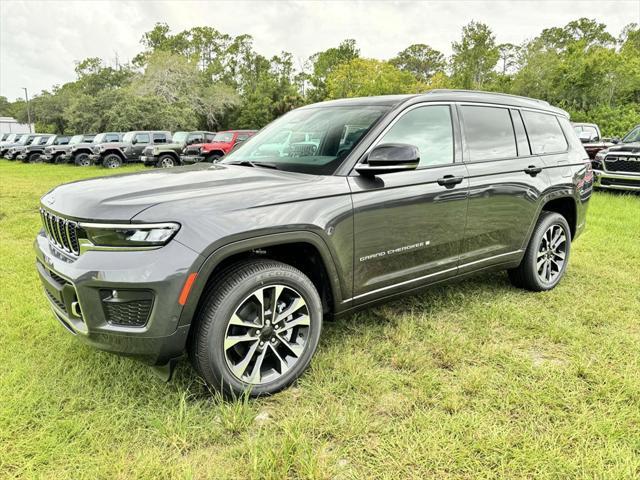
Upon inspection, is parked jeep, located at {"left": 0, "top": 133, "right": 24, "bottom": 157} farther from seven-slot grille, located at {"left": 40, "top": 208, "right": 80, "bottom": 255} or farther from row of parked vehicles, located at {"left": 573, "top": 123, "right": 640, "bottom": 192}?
row of parked vehicles, located at {"left": 573, "top": 123, "right": 640, "bottom": 192}

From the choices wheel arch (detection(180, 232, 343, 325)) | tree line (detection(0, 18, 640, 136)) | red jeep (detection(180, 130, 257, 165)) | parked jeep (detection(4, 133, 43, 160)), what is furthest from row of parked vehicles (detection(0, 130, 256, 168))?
wheel arch (detection(180, 232, 343, 325))

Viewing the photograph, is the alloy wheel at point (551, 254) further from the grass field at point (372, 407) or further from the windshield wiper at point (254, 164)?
the windshield wiper at point (254, 164)

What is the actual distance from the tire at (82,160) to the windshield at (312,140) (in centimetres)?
1977

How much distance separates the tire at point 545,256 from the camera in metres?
4.10

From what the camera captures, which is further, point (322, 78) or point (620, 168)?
point (322, 78)

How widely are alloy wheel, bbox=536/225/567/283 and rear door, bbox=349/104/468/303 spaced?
1262 mm

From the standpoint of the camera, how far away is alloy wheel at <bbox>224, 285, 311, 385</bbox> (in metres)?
2.49

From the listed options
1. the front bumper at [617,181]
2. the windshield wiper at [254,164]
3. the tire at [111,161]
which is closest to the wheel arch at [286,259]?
the windshield wiper at [254,164]

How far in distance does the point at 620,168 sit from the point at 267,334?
992 centimetres

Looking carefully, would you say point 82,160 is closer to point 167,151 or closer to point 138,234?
point 167,151

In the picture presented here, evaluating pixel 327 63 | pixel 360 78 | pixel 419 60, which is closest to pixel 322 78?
pixel 327 63

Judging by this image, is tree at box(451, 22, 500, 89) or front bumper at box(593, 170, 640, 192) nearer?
front bumper at box(593, 170, 640, 192)

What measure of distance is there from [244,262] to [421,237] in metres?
1.29

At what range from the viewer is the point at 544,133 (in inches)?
166
